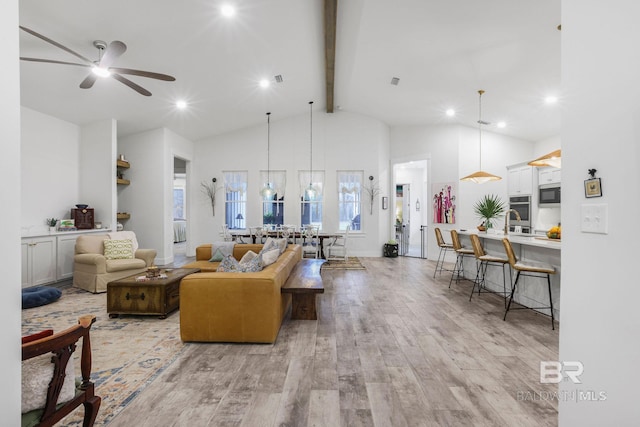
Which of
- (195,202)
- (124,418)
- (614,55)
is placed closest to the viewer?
(614,55)

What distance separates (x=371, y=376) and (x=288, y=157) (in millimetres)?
6918

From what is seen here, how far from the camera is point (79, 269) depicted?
4.78m

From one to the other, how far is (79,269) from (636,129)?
6304 mm

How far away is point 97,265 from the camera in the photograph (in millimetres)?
4555

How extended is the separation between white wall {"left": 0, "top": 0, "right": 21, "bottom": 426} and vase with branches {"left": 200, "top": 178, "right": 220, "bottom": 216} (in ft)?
25.2

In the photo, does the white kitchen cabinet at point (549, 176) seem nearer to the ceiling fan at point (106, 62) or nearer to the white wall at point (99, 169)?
the ceiling fan at point (106, 62)

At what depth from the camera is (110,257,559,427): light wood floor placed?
1812 millimetres

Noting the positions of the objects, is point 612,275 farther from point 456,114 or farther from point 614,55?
point 456,114

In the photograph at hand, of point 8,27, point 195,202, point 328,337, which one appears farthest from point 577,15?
point 195,202

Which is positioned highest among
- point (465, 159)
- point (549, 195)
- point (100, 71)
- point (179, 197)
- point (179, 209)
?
point (100, 71)

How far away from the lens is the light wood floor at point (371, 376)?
1.81 meters

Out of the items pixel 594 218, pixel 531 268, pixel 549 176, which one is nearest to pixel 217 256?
pixel 531 268

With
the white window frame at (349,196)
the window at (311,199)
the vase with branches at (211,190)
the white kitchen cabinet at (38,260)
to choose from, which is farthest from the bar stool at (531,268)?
the vase with branches at (211,190)

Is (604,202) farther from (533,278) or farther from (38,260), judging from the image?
(38,260)
